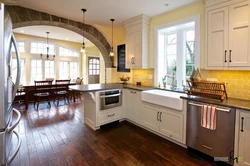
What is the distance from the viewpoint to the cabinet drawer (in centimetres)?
330

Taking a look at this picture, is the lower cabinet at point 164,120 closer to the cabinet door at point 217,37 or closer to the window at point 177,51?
the window at point 177,51

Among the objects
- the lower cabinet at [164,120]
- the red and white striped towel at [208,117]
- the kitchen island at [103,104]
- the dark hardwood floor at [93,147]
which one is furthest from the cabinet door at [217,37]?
the dark hardwood floor at [93,147]

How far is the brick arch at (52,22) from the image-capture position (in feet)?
10.5

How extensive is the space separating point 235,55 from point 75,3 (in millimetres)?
3055

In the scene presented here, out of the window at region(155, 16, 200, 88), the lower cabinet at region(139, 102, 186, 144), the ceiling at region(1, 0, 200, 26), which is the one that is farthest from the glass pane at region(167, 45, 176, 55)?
Result: the lower cabinet at region(139, 102, 186, 144)

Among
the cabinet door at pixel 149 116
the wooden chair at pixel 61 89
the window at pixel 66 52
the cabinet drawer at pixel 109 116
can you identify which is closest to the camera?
the cabinet door at pixel 149 116

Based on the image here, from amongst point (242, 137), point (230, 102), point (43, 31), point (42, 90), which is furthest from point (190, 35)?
point (43, 31)

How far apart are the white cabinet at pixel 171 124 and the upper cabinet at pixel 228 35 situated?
1046mm

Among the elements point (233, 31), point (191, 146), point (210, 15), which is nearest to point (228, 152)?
point (191, 146)

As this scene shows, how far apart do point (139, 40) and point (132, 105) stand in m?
1.68

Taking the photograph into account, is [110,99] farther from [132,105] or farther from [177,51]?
[177,51]

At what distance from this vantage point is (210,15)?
244 centimetres

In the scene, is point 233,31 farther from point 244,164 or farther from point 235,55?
point 244,164

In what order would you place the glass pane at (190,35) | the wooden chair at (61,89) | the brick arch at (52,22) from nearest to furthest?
the glass pane at (190,35) < the brick arch at (52,22) < the wooden chair at (61,89)
